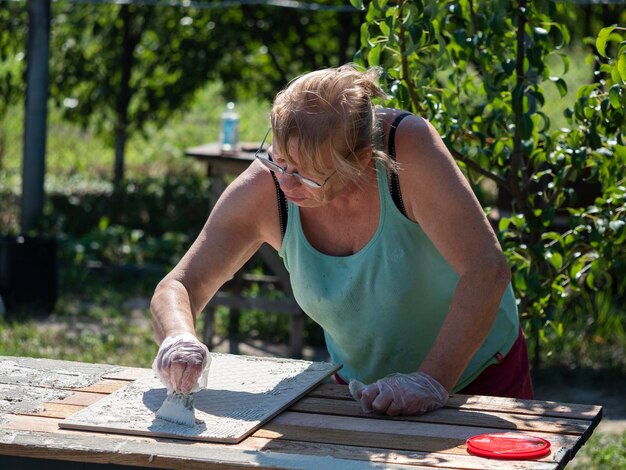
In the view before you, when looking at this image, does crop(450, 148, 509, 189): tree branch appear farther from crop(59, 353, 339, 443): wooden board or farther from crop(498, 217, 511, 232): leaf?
crop(59, 353, 339, 443): wooden board

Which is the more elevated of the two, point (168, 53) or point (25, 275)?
point (168, 53)

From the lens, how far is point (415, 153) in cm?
236

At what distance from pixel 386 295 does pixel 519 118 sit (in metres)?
0.85

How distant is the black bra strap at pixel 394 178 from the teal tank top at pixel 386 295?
1 centimetres

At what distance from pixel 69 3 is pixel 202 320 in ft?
10.7

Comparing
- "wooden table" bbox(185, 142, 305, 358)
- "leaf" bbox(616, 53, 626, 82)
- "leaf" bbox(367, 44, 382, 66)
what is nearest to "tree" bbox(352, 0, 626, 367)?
"leaf" bbox(367, 44, 382, 66)

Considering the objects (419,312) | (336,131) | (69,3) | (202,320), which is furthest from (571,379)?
(69,3)

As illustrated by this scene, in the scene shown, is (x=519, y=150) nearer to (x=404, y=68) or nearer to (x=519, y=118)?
(x=519, y=118)

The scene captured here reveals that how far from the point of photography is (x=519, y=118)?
9.95 feet

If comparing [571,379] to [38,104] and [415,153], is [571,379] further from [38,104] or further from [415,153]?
[38,104]

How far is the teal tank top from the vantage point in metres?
2.43

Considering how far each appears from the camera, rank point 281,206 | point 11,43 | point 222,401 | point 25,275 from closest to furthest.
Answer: point 222,401, point 281,206, point 25,275, point 11,43

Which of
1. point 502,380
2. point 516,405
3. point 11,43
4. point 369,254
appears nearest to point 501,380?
point 502,380

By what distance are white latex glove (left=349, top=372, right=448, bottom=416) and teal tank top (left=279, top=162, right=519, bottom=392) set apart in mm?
261
